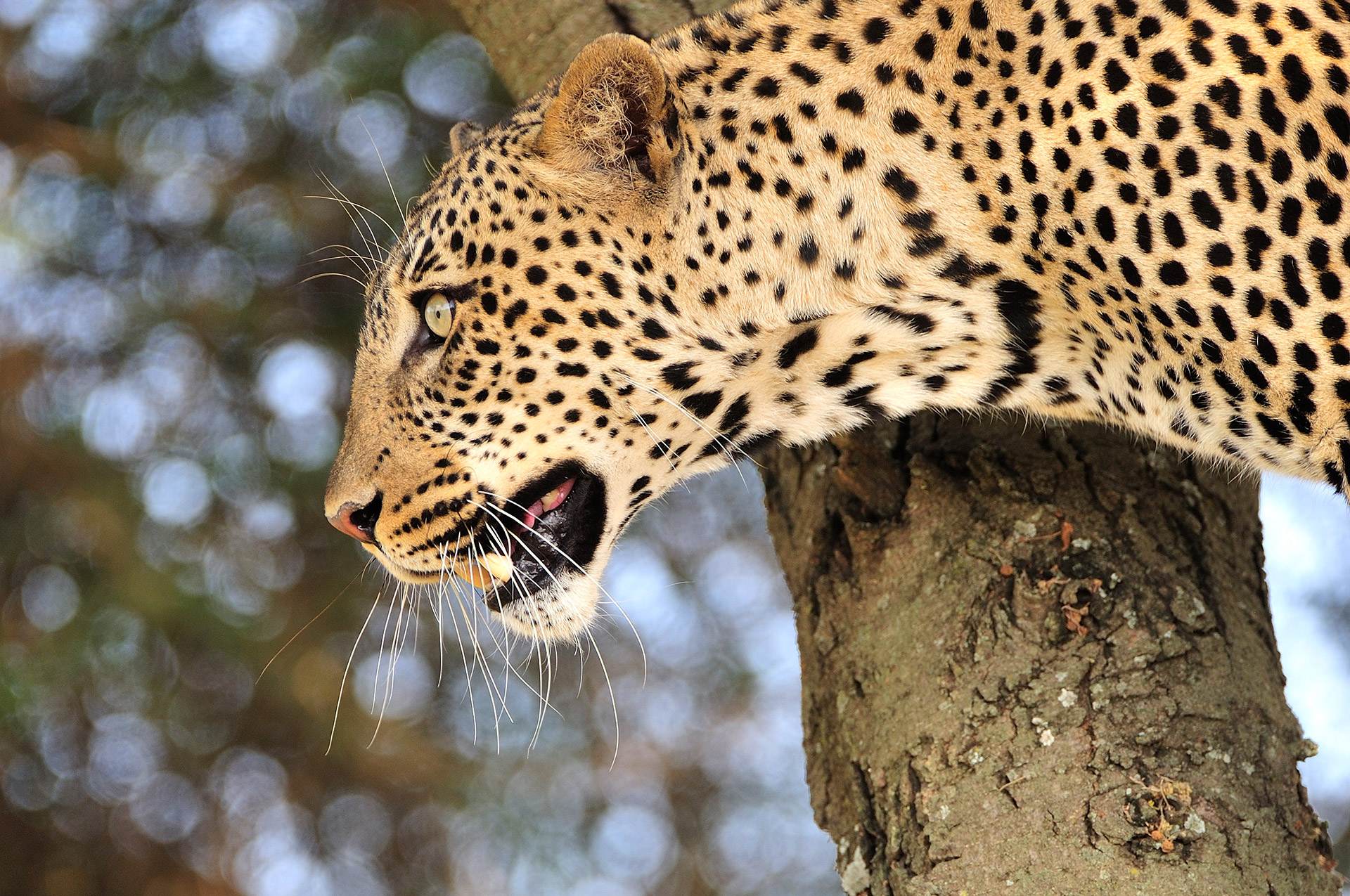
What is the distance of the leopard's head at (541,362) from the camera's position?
3465mm

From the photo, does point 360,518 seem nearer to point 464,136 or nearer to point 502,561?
point 502,561

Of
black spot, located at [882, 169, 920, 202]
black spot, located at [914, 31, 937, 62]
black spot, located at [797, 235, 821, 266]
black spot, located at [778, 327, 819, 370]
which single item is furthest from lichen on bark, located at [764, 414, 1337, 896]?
black spot, located at [914, 31, 937, 62]

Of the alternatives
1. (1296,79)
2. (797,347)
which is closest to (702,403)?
(797,347)

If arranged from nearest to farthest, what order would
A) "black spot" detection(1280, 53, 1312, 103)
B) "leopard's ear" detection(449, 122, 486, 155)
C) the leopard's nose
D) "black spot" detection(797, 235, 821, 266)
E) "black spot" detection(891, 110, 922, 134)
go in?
"black spot" detection(1280, 53, 1312, 103), "black spot" detection(891, 110, 922, 134), "black spot" detection(797, 235, 821, 266), the leopard's nose, "leopard's ear" detection(449, 122, 486, 155)

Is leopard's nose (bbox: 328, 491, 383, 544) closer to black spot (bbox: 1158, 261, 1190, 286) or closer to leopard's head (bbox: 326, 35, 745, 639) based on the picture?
leopard's head (bbox: 326, 35, 745, 639)

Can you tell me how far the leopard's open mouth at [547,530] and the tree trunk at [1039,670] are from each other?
2.47 feet

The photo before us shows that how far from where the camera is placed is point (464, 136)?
161 inches

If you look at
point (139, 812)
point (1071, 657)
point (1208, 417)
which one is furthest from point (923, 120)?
point (139, 812)

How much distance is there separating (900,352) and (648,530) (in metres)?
3.56

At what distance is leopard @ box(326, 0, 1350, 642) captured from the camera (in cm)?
294

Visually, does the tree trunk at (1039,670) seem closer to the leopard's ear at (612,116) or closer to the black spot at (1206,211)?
the black spot at (1206,211)

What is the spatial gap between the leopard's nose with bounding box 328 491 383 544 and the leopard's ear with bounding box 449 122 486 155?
113 cm

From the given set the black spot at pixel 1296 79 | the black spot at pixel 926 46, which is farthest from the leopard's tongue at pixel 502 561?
the black spot at pixel 1296 79

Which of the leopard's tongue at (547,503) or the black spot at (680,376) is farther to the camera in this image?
the leopard's tongue at (547,503)
